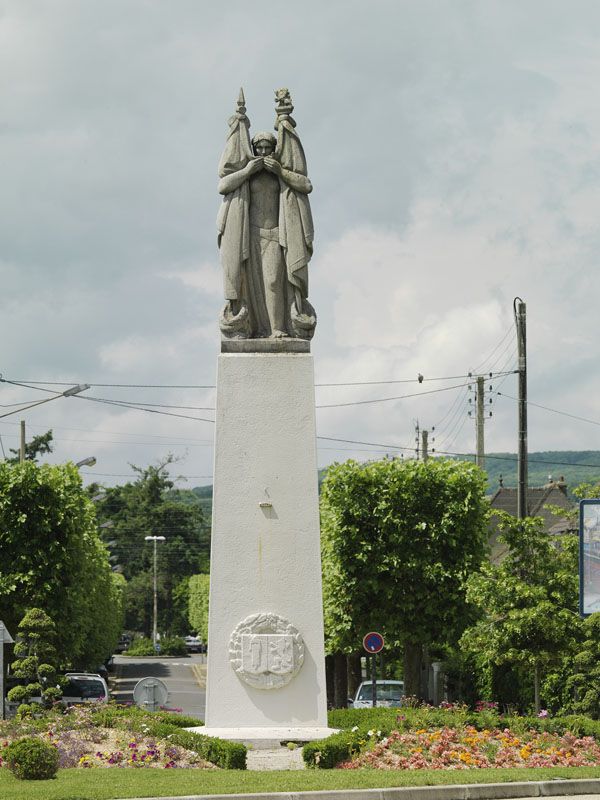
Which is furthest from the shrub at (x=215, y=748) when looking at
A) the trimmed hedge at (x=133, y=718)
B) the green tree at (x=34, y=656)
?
the green tree at (x=34, y=656)

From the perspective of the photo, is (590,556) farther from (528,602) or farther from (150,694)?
(150,694)

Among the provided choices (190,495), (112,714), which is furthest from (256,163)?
(190,495)

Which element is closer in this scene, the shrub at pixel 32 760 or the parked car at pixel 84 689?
the shrub at pixel 32 760

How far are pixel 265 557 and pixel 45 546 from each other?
17.4 meters

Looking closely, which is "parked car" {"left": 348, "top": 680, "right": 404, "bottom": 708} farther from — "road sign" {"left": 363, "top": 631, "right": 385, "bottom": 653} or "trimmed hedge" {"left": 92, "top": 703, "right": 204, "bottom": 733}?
"trimmed hedge" {"left": 92, "top": 703, "right": 204, "bottom": 733}

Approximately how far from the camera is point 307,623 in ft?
68.4

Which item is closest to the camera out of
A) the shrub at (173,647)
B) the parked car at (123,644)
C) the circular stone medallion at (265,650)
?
the circular stone medallion at (265,650)

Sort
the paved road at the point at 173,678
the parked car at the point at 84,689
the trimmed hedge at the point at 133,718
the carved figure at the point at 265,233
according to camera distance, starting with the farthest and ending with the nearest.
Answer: the paved road at the point at 173,678 < the parked car at the point at 84,689 < the carved figure at the point at 265,233 < the trimmed hedge at the point at 133,718

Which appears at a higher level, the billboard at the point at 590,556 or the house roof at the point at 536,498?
the house roof at the point at 536,498

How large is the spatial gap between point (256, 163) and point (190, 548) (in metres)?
101

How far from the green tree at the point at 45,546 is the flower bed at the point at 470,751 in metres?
18.6

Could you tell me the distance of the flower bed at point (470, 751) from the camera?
60.1 ft

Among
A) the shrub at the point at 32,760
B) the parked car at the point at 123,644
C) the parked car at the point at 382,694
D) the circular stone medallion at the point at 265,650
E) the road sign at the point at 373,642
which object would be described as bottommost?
the parked car at the point at 123,644

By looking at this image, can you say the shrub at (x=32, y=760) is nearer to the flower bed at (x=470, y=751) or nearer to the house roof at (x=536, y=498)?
the flower bed at (x=470, y=751)
